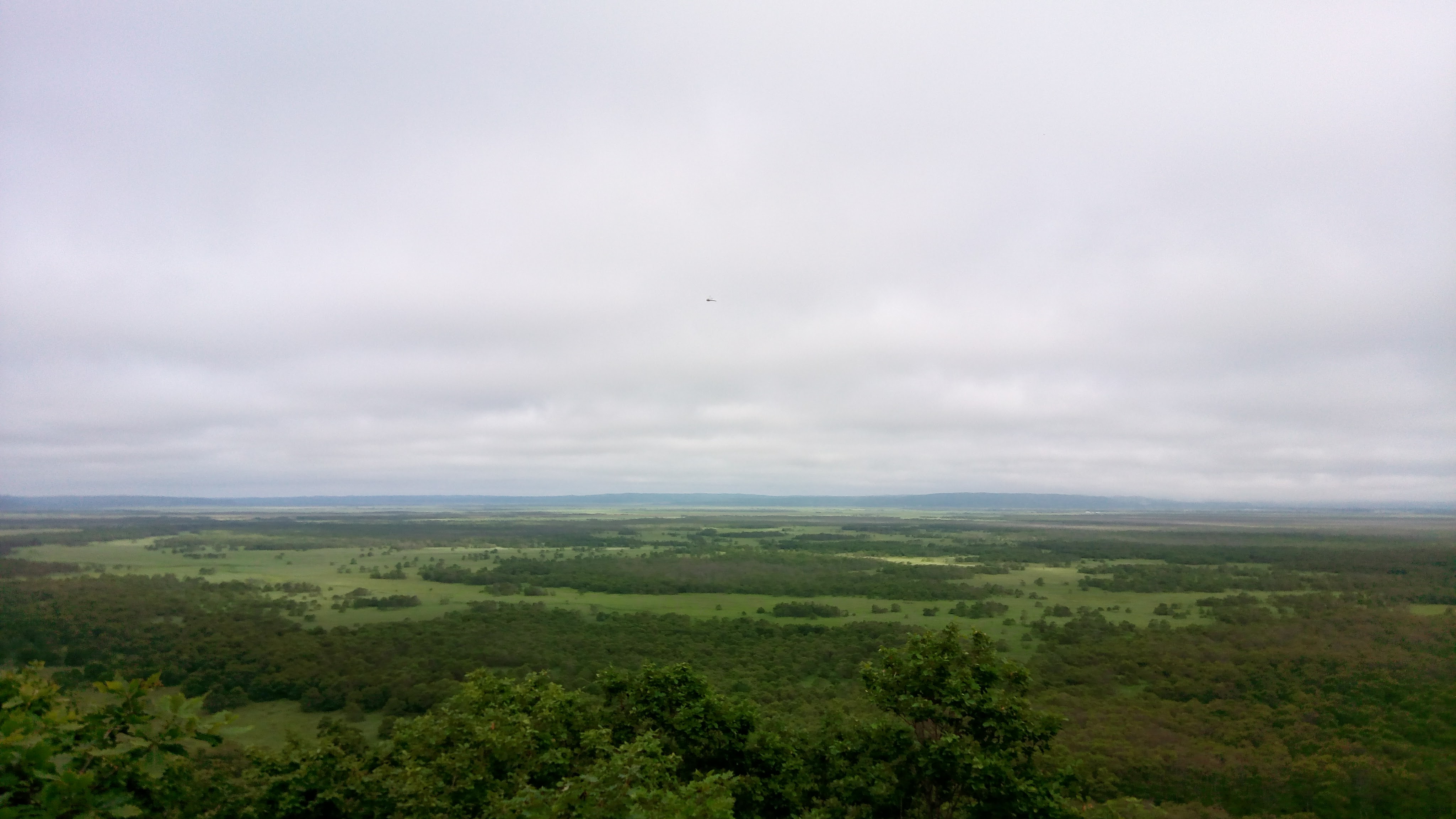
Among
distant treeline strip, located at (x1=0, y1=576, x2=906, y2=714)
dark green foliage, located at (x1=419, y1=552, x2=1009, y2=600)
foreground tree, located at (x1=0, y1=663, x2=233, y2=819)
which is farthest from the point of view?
dark green foliage, located at (x1=419, y1=552, x2=1009, y2=600)

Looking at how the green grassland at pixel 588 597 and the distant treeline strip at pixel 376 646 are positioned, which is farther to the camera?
the green grassland at pixel 588 597

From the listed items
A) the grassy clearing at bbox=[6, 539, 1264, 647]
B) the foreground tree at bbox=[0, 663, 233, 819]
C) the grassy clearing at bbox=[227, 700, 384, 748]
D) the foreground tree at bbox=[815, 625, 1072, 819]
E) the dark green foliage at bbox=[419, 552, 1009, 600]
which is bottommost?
the dark green foliage at bbox=[419, 552, 1009, 600]

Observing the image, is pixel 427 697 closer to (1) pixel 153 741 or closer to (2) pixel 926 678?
(2) pixel 926 678

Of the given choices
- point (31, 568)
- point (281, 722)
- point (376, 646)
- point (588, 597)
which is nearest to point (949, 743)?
point (281, 722)

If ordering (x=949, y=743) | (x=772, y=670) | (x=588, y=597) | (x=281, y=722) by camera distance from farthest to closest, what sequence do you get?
(x=588, y=597), (x=772, y=670), (x=281, y=722), (x=949, y=743)

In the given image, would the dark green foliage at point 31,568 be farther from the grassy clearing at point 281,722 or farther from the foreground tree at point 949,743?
the foreground tree at point 949,743

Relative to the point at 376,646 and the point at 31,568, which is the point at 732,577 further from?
the point at 31,568

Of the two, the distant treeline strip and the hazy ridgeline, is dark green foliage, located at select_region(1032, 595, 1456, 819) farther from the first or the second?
the distant treeline strip

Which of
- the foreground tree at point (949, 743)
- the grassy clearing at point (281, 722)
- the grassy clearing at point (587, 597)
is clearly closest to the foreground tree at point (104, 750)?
the foreground tree at point (949, 743)

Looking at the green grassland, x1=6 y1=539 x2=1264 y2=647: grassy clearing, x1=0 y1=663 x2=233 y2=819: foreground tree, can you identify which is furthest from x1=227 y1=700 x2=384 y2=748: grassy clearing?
→ x1=0 y1=663 x2=233 y2=819: foreground tree

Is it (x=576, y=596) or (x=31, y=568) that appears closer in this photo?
(x=31, y=568)
